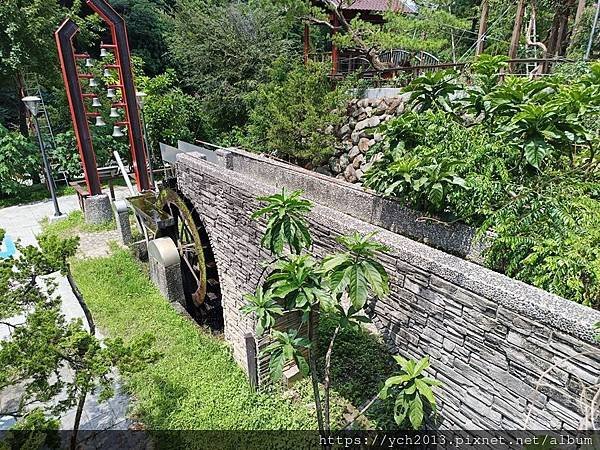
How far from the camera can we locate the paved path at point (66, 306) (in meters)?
3.85

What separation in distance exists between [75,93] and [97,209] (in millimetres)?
2521

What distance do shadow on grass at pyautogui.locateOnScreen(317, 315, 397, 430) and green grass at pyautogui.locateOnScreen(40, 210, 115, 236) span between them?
662 cm

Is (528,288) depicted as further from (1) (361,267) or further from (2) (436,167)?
(2) (436,167)

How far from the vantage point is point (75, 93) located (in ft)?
26.2

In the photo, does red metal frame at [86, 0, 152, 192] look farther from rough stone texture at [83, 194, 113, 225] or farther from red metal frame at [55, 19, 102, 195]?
rough stone texture at [83, 194, 113, 225]

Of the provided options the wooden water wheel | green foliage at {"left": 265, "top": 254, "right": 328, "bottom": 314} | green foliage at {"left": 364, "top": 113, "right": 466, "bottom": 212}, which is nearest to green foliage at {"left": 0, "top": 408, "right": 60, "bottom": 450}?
green foliage at {"left": 265, "top": 254, "right": 328, "bottom": 314}

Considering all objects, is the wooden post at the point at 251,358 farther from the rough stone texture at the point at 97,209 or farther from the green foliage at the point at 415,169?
the rough stone texture at the point at 97,209

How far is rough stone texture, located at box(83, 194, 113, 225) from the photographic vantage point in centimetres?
859

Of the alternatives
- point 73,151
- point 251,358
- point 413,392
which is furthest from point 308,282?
point 73,151

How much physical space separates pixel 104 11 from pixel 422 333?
360 inches

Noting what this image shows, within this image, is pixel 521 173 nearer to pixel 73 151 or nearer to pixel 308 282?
pixel 308 282

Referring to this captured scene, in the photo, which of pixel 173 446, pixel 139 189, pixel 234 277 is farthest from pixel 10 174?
pixel 173 446

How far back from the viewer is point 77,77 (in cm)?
795

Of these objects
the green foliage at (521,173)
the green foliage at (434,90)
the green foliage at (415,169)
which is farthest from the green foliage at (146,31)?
the green foliage at (521,173)
